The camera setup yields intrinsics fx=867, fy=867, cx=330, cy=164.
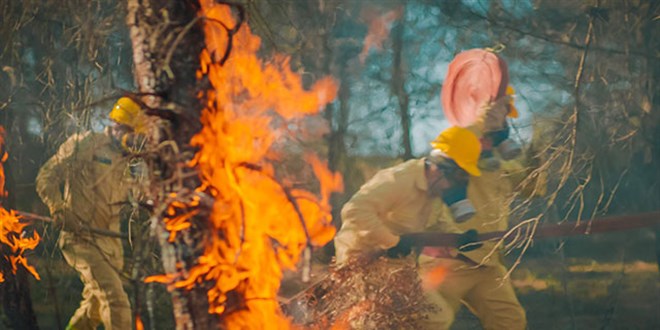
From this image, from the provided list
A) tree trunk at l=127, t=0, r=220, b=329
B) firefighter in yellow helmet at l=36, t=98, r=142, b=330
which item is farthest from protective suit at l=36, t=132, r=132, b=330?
tree trunk at l=127, t=0, r=220, b=329

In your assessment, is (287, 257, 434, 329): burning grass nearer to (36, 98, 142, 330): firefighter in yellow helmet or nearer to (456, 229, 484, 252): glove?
(456, 229, 484, 252): glove

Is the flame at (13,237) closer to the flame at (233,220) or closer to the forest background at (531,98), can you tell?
the forest background at (531,98)

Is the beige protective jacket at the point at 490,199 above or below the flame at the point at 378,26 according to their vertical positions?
below

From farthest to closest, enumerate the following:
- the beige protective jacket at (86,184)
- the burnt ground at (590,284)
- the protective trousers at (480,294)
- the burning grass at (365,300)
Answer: the beige protective jacket at (86,184) → the burnt ground at (590,284) → the protective trousers at (480,294) → the burning grass at (365,300)

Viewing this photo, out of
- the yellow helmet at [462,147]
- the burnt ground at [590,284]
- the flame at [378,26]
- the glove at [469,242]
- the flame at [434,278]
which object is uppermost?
the flame at [378,26]

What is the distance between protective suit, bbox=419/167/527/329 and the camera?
481 centimetres

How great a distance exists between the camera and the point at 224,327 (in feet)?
10.6

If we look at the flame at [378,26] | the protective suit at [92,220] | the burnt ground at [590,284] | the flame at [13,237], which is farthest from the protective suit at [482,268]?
the flame at [13,237]

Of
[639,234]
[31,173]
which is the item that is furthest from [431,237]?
[31,173]

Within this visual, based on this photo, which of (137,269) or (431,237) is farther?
(431,237)

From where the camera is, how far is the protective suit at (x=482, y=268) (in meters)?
4.81

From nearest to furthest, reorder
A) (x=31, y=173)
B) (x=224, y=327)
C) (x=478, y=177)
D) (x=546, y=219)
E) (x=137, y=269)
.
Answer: (x=137, y=269), (x=224, y=327), (x=478, y=177), (x=546, y=219), (x=31, y=173)

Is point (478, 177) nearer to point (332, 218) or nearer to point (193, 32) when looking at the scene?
point (332, 218)

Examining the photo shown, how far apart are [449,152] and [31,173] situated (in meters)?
3.38
